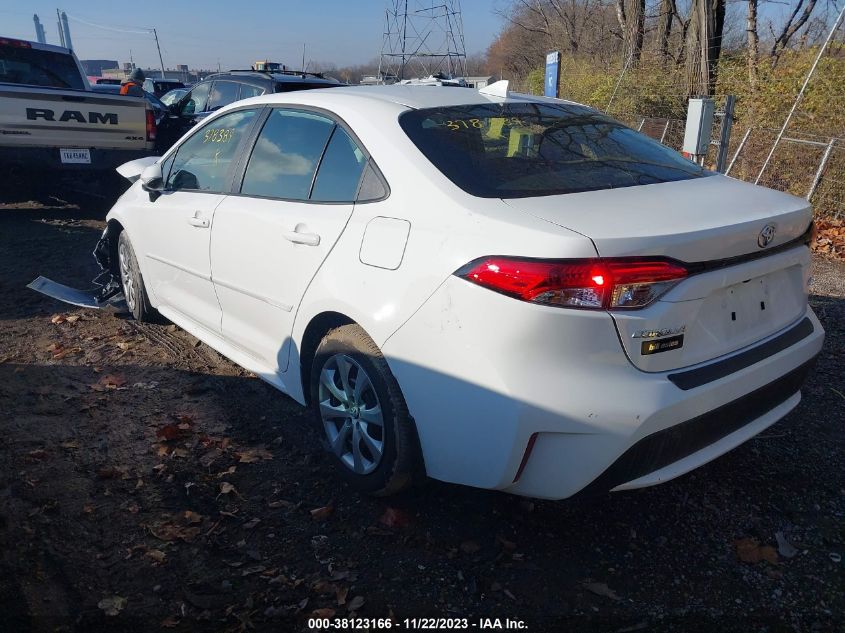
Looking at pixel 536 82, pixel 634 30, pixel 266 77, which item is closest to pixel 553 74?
pixel 266 77

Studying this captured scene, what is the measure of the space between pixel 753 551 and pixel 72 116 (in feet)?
27.1

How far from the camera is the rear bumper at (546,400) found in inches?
90.0

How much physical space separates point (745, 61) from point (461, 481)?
A: 1354cm

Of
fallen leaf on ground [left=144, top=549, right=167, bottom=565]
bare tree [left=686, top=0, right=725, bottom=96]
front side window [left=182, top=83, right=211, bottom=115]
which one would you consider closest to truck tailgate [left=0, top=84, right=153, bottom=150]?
front side window [left=182, top=83, right=211, bottom=115]

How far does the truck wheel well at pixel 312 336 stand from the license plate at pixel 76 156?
6.48 metres

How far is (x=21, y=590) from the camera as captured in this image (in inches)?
97.1

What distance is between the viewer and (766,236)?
2.59 meters

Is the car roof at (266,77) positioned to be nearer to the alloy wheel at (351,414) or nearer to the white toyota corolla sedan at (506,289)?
the white toyota corolla sedan at (506,289)

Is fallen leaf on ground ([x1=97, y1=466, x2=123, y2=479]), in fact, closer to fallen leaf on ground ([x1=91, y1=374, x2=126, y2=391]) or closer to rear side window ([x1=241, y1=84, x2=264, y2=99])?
fallen leaf on ground ([x1=91, y1=374, x2=126, y2=391])

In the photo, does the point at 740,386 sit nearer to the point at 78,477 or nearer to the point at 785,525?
the point at 785,525

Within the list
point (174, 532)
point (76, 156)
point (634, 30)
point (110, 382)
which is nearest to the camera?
point (174, 532)

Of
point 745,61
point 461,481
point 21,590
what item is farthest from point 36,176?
point 745,61

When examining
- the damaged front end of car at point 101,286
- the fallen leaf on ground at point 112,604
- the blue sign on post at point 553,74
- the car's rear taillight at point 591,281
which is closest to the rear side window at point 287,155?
the car's rear taillight at point 591,281

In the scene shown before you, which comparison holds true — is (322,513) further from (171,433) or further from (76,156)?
(76,156)
